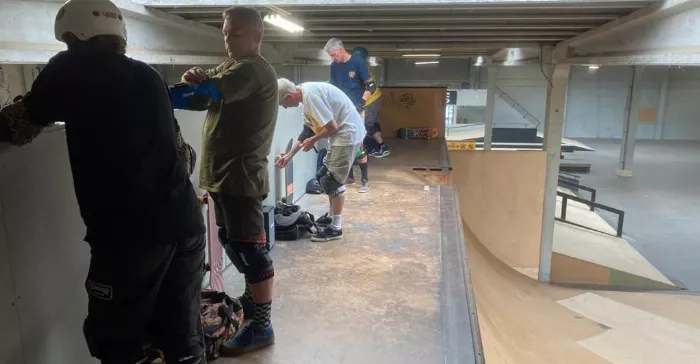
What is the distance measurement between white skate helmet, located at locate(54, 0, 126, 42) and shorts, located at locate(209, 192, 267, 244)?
96 centimetres

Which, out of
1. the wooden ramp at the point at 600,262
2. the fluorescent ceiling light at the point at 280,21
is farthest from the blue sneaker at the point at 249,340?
the wooden ramp at the point at 600,262

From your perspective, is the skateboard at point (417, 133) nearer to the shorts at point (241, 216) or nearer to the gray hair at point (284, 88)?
the gray hair at point (284, 88)

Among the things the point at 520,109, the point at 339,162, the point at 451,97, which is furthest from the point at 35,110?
the point at 520,109

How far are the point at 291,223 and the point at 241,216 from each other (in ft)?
6.01

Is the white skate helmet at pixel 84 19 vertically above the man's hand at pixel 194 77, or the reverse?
the white skate helmet at pixel 84 19

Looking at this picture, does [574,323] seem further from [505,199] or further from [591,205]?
[591,205]

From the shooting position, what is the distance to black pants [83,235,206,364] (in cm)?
161

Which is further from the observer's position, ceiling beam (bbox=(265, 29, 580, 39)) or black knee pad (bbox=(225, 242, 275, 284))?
ceiling beam (bbox=(265, 29, 580, 39))

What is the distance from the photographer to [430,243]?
4035 millimetres

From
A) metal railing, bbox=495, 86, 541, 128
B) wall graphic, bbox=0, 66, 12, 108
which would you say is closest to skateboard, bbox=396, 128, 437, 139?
wall graphic, bbox=0, 66, 12, 108

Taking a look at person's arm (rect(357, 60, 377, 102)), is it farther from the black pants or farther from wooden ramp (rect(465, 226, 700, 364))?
the black pants

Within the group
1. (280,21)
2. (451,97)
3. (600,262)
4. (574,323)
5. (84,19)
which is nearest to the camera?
(84,19)

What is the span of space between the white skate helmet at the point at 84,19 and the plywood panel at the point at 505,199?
22.9ft

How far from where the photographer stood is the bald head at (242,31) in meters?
2.17
